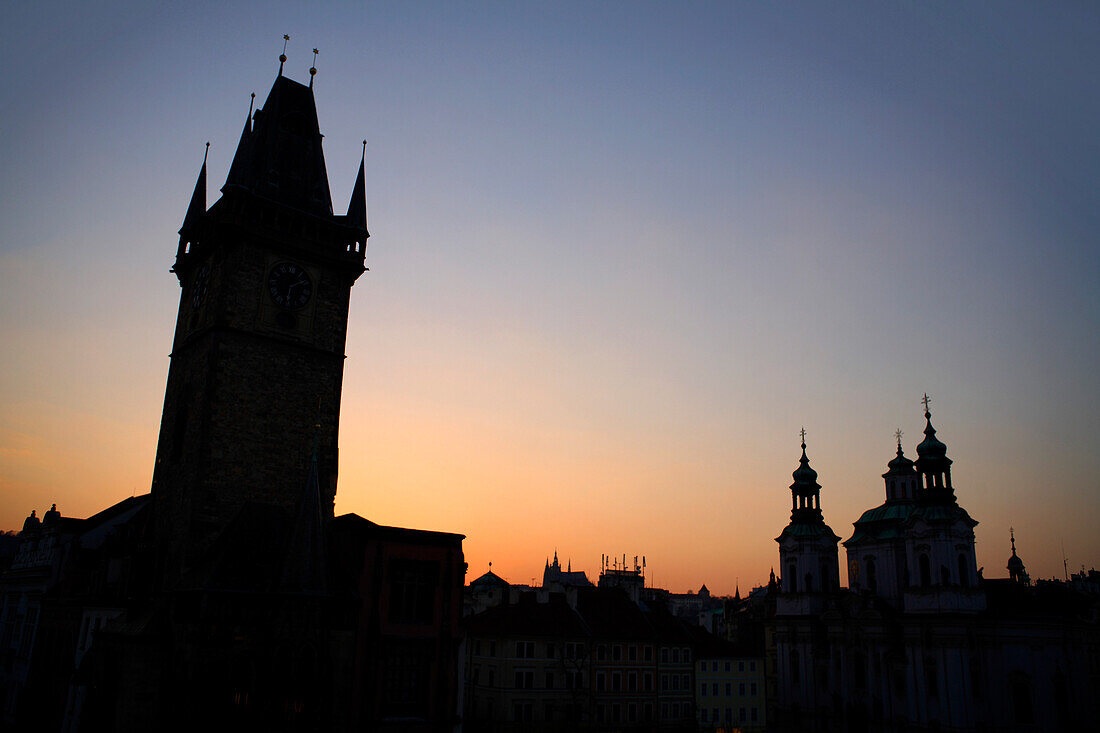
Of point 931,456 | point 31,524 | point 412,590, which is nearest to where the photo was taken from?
point 412,590

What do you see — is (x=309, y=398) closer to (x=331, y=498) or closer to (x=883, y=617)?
(x=331, y=498)

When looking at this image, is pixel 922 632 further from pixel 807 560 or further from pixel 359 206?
pixel 359 206

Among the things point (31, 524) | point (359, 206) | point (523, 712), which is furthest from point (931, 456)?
point (31, 524)

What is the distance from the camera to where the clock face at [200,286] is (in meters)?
37.2

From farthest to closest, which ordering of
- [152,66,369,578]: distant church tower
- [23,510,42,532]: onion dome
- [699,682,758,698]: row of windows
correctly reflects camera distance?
1. [699,682,758,698]: row of windows
2. [23,510,42,532]: onion dome
3. [152,66,369,578]: distant church tower

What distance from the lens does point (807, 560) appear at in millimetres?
78125

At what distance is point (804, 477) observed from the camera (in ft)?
270

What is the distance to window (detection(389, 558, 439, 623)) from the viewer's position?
34156 millimetres

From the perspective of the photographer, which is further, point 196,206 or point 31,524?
point 31,524

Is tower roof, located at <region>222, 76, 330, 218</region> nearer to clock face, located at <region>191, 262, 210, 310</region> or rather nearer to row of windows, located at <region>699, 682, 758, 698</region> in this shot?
clock face, located at <region>191, 262, 210, 310</region>

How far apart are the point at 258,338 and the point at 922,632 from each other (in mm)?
56104

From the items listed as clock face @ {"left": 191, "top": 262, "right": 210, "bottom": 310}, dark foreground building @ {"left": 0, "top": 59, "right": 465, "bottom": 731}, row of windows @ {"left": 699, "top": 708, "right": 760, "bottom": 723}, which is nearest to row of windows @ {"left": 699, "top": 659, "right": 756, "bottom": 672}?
row of windows @ {"left": 699, "top": 708, "right": 760, "bottom": 723}

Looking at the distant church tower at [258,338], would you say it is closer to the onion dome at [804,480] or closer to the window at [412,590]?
the window at [412,590]

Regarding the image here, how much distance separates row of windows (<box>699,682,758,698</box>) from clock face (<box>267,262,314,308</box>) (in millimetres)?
51043
